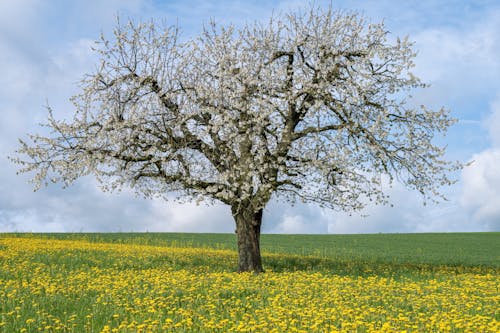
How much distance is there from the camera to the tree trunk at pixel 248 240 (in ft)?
66.7

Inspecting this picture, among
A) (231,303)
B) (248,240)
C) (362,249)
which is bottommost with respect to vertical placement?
(231,303)

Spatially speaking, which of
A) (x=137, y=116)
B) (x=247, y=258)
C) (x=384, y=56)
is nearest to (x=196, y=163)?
(x=137, y=116)

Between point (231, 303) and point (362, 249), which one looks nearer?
point (231, 303)

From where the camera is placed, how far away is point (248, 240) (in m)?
20.4

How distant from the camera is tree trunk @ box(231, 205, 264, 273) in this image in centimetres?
2033

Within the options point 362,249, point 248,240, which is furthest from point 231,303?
point 362,249

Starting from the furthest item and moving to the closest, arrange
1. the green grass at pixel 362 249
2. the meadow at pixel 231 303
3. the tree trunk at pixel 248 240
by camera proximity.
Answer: the green grass at pixel 362 249 → the tree trunk at pixel 248 240 → the meadow at pixel 231 303

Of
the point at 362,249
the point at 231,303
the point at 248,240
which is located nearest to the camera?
the point at 231,303

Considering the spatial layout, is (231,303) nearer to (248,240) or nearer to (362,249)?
(248,240)

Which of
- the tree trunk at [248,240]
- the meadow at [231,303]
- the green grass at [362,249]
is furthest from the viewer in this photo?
the green grass at [362,249]

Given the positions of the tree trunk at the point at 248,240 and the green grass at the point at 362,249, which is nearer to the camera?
the tree trunk at the point at 248,240

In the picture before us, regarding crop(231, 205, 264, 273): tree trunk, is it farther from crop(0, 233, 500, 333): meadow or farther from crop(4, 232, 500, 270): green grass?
crop(4, 232, 500, 270): green grass

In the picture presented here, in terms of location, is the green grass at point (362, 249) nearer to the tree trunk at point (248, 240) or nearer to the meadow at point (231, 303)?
the tree trunk at point (248, 240)

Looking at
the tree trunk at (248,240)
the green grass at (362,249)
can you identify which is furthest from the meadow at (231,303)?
the green grass at (362,249)
